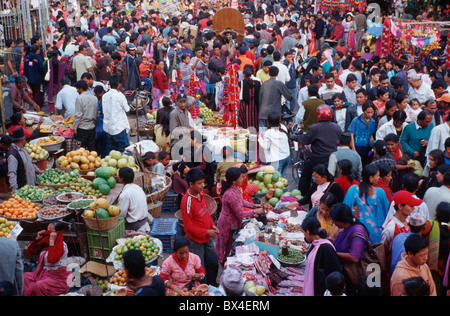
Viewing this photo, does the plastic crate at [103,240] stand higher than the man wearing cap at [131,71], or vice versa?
the man wearing cap at [131,71]

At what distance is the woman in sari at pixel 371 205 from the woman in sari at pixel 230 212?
1.19 m

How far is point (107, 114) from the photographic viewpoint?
9039 millimetres

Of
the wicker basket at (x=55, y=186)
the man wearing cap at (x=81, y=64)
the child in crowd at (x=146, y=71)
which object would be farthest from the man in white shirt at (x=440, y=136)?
the man wearing cap at (x=81, y=64)

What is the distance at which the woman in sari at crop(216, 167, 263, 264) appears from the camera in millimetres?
5777

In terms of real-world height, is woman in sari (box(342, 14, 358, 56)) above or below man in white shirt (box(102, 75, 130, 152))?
above

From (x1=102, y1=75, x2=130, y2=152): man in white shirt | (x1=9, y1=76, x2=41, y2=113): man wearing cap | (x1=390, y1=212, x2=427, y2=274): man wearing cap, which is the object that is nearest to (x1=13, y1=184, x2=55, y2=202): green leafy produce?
(x1=102, y1=75, x2=130, y2=152): man in white shirt

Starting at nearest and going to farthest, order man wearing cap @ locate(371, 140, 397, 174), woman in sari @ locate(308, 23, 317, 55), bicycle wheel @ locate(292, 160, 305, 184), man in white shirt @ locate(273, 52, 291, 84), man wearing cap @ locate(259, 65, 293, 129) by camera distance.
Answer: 1. man wearing cap @ locate(371, 140, 397, 174)
2. bicycle wheel @ locate(292, 160, 305, 184)
3. man wearing cap @ locate(259, 65, 293, 129)
4. man in white shirt @ locate(273, 52, 291, 84)
5. woman in sari @ locate(308, 23, 317, 55)

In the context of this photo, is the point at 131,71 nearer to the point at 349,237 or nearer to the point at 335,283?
the point at 349,237

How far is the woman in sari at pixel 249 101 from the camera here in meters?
9.87

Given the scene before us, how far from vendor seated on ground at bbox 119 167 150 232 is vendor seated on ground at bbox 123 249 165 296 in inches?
96.5

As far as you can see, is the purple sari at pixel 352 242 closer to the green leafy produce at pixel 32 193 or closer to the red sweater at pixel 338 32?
the green leafy produce at pixel 32 193

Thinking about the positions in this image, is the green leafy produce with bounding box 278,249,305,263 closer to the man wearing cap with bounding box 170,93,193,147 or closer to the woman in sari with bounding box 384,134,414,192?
the woman in sari with bounding box 384,134,414,192
